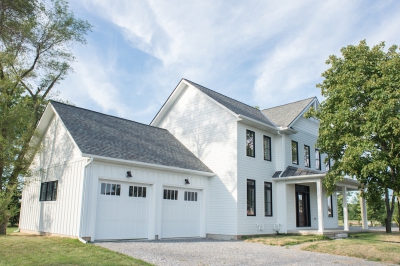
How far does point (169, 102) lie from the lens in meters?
19.6

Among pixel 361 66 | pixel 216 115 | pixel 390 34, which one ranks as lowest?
pixel 216 115

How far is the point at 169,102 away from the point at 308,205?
9.65m

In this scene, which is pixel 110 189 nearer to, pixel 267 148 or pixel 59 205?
pixel 59 205

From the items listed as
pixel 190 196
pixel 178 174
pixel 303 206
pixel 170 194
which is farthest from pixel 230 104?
pixel 303 206

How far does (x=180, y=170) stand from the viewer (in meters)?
14.8

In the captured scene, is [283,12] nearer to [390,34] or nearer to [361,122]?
[390,34]

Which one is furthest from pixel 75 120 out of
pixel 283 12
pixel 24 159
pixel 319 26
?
pixel 319 26

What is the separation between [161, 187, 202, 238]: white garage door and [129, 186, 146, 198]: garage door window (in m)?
1.07

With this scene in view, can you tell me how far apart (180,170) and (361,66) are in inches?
332

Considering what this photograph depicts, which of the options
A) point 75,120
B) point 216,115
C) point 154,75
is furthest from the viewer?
point 154,75

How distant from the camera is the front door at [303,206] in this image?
18.4 metres

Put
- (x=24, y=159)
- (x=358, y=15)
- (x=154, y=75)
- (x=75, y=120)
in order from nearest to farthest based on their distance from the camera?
(x=358, y=15) < (x=75, y=120) < (x=24, y=159) < (x=154, y=75)

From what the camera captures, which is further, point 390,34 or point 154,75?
point 154,75

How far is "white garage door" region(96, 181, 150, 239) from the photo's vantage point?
1214cm
